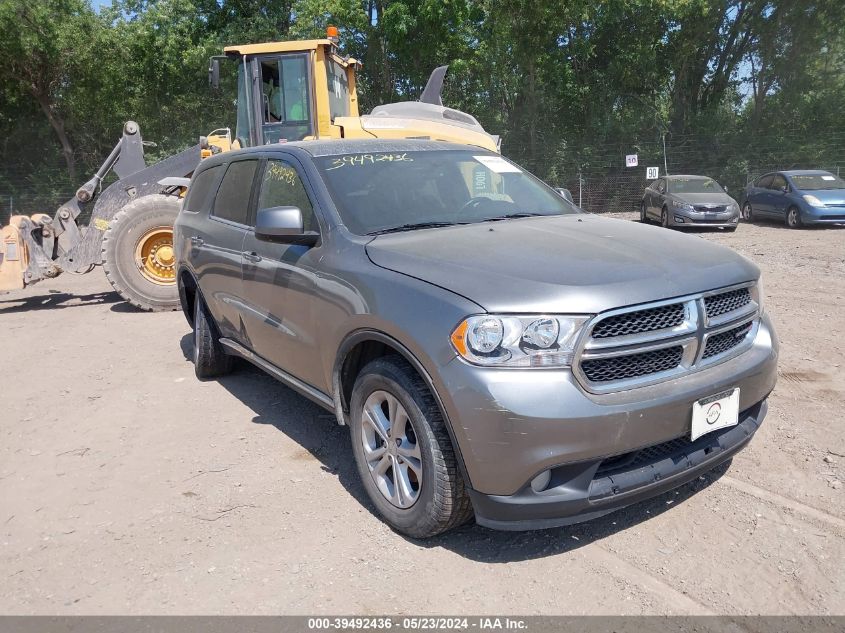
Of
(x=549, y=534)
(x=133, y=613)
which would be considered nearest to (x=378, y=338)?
(x=549, y=534)

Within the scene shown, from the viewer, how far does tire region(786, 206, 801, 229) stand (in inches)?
634

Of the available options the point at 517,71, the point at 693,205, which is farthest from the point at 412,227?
the point at 517,71

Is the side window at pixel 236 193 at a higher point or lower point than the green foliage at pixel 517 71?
lower

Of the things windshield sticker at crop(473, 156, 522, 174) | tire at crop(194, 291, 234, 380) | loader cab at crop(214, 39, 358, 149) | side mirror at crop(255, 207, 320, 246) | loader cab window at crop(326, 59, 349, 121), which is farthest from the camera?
loader cab window at crop(326, 59, 349, 121)

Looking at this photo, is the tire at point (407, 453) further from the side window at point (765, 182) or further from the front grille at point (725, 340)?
the side window at point (765, 182)

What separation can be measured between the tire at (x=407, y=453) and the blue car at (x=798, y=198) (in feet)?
51.4

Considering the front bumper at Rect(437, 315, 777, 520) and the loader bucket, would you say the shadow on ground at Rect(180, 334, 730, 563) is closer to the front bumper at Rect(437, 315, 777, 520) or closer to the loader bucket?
the front bumper at Rect(437, 315, 777, 520)

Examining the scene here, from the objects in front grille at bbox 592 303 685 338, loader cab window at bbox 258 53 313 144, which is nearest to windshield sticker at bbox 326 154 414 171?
front grille at bbox 592 303 685 338

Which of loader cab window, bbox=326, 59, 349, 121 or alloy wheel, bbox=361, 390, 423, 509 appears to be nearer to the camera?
alloy wheel, bbox=361, 390, 423, 509

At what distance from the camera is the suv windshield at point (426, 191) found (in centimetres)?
374

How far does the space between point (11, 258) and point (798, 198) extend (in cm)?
1616

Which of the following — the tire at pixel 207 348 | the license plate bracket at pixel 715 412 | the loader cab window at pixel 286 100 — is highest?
the loader cab window at pixel 286 100

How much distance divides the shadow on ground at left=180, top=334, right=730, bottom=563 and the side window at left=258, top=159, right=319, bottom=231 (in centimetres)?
142

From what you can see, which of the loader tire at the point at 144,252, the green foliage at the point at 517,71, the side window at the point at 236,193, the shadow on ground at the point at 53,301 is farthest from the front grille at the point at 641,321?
the green foliage at the point at 517,71
